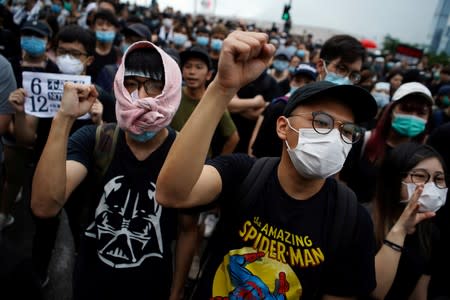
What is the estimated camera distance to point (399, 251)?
180 centimetres

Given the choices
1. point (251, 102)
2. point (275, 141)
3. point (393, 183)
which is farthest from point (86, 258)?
point (251, 102)

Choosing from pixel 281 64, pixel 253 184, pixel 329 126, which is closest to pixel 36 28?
pixel 253 184

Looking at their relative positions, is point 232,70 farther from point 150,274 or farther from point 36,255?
point 36,255

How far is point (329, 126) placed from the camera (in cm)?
148

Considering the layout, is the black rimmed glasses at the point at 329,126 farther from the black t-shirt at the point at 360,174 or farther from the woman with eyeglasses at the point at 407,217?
the black t-shirt at the point at 360,174

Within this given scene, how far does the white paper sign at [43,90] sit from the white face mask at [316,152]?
168cm

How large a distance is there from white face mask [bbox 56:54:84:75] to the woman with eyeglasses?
265cm

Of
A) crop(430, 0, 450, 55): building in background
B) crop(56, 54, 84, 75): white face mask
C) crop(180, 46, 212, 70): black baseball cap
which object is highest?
crop(430, 0, 450, 55): building in background

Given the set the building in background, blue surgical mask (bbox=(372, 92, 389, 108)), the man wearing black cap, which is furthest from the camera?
the building in background

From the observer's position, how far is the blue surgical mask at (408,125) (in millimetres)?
2783

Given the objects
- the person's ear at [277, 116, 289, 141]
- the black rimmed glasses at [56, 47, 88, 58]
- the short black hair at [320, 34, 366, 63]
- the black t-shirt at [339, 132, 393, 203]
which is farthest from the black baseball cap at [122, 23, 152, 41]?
the person's ear at [277, 116, 289, 141]

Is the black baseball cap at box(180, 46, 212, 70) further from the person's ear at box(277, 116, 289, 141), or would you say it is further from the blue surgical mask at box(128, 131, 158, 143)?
the person's ear at box(277, 116, 289, 141)

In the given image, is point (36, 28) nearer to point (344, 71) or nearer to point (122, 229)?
point (122, 229)

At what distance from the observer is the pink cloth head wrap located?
5.69ft
